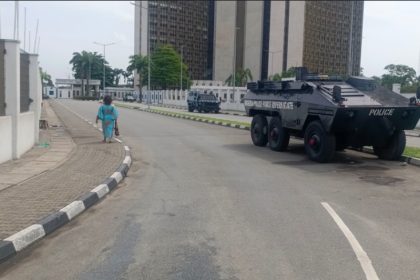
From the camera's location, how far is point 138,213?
7816mm

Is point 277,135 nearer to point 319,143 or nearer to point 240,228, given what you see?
point 319,143

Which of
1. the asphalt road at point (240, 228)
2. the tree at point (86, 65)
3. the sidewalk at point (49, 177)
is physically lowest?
the asphalt road at point (240, 228)

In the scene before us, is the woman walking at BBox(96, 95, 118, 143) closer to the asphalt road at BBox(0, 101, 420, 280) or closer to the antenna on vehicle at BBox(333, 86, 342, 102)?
the asphalt road at BBox(0, 101, 420, 280)

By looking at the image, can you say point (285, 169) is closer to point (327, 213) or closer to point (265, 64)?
point (327, 213)

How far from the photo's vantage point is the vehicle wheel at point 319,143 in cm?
1335

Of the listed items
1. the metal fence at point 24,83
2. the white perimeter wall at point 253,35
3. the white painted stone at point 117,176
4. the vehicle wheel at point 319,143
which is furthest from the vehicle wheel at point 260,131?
the white perimeter wall at point 253,35

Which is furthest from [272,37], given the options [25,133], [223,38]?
[25,133]

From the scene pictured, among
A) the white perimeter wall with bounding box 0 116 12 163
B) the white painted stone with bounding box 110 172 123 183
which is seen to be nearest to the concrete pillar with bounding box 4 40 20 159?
the white perimeter wall with bounding box 0 116 12 163

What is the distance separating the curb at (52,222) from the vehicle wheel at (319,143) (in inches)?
222

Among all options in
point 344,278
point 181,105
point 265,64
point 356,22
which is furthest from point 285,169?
point 265,64

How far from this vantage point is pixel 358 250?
5922mm

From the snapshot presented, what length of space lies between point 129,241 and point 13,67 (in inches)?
288

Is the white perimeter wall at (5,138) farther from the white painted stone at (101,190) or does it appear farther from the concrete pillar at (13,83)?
the white painted stone at (101,190)

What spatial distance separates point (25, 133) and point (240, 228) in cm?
866
